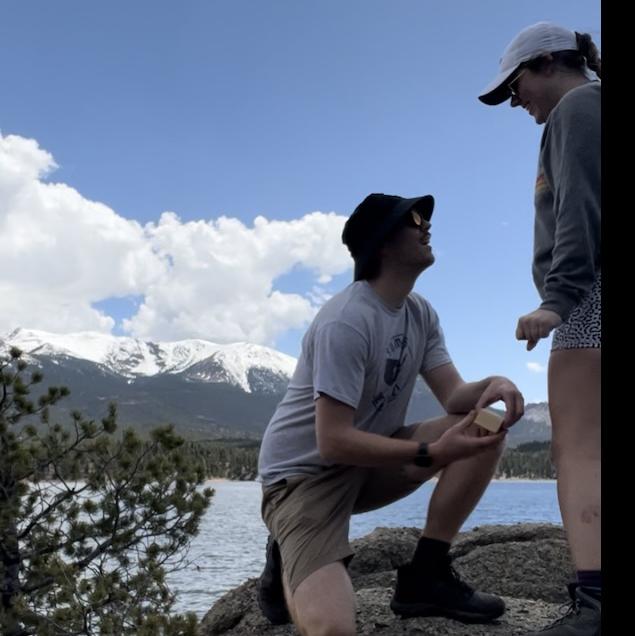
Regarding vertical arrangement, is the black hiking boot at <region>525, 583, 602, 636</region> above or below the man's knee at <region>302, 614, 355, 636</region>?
above

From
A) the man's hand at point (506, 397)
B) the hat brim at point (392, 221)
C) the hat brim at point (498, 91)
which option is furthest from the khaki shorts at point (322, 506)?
the hat brim at point (498, 91)

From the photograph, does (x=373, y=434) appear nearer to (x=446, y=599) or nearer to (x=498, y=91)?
(x=446, y=599)

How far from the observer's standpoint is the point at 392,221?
11.0 ft

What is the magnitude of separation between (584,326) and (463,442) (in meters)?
0.67

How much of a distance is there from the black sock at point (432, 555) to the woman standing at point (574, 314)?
2.84 ft

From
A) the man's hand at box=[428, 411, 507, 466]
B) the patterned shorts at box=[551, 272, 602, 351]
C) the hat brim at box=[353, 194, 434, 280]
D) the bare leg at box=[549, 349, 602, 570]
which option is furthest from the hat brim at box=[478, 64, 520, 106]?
the man's hand at box=[428, 411, 507, 466]

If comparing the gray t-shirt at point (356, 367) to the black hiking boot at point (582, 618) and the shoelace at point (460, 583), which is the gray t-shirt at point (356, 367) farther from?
the black hiking boot at point (582, 618)

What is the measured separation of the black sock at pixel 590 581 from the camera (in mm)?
2393

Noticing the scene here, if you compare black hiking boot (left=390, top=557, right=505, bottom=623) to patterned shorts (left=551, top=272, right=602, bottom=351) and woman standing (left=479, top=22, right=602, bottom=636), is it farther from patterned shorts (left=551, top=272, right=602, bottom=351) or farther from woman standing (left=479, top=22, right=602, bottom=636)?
patterned shorts (left=551, top=272, right=602, bottom=351)

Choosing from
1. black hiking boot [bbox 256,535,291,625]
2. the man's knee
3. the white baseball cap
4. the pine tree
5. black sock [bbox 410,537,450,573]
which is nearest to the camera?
the white baseball cap

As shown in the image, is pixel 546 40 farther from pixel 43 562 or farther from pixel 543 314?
pixel 43 562

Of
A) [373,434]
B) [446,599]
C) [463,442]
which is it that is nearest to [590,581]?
[463,442]

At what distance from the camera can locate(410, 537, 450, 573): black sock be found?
3.41m
